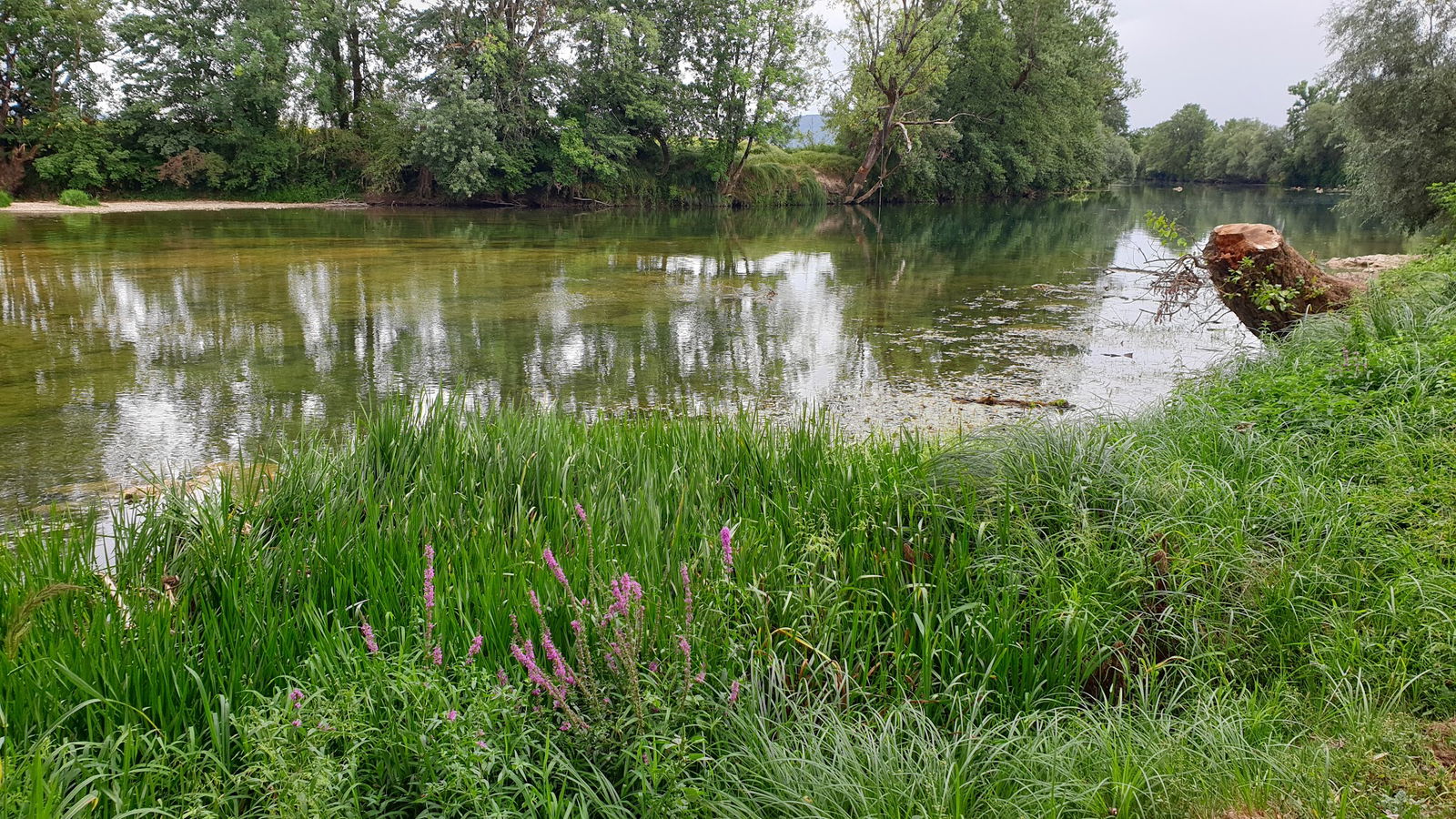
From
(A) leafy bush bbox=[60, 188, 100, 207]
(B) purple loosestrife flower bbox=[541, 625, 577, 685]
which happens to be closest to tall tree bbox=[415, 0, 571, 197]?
(A) leafy bush bbox=[60, 188, 100, 207]

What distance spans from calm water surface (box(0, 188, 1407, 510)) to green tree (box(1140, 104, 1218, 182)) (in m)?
73.3

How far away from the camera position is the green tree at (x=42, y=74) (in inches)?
1002

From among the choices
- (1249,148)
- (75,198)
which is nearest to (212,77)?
(75,198)

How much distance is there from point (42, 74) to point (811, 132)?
28.6 meters

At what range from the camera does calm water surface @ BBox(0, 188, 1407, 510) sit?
21.2 feet

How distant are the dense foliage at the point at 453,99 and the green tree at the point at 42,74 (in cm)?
6

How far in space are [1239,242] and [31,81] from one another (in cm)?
3328

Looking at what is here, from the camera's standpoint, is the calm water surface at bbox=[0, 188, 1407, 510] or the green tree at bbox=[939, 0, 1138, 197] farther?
the green tree at bbox=[939, 0, 1138, 197]

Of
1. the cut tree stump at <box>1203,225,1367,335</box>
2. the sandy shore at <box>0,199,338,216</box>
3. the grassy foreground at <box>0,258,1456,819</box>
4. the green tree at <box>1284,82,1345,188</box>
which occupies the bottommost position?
the grassy foreground at <box>0,258,1456,819</box>

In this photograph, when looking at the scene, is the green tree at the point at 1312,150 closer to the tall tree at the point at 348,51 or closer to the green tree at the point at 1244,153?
the green tree at the point at 1244,153

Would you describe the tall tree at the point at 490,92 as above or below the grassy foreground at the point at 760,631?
above

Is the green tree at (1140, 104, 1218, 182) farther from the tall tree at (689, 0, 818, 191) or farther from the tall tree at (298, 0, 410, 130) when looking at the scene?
the tall tree at (298, 0, 410, 130)

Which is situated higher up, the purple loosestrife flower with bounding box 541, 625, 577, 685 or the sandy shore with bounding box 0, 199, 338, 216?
the sandy shore with bounding box 0, 199, 338, 216

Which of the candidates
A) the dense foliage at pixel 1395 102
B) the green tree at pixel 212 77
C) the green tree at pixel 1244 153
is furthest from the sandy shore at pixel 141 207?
the green tree at pixel 1244 153
